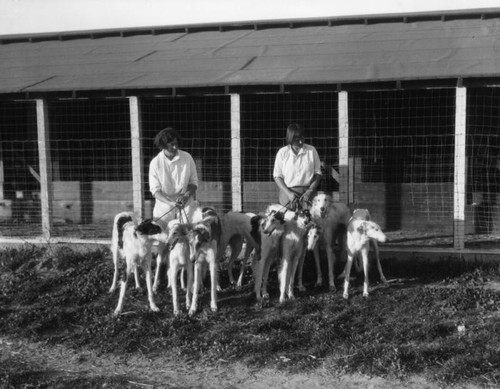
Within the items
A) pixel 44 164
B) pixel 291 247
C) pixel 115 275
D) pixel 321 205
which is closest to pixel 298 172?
pixel 321 205

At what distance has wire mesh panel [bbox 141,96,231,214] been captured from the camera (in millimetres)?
11867

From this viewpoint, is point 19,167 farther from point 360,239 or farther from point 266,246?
point 360,239

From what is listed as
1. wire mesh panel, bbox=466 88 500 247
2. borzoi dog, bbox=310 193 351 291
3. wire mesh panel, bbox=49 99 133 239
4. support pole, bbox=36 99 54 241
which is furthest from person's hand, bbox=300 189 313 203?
wire mesh panel, bbox=49 99 133 239

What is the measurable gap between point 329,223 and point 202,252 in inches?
73.1

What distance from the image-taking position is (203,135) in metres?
12.1

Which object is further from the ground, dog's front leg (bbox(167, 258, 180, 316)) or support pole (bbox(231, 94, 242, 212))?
support pole (bbox(231, 94, 242, 212))

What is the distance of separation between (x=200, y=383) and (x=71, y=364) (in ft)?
4.61

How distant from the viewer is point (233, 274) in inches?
342

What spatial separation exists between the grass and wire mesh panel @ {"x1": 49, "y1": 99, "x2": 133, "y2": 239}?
3.85 m

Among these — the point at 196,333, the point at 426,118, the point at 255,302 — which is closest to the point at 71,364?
the point at 196,333

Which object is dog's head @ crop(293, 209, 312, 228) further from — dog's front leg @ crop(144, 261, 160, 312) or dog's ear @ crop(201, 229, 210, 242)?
dog's front leg @ crop(144, 261, 160, 312)

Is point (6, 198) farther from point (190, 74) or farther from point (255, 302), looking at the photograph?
point (255, 302)

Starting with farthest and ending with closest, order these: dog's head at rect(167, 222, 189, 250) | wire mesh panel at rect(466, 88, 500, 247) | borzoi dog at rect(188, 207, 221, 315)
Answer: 1. wire mesh panel at rect(466, 88, 500, 247)
2. borzoi dog at rect(188, 207, 221, 315)
3. dog's head at rect(167, 222, 189, 250)

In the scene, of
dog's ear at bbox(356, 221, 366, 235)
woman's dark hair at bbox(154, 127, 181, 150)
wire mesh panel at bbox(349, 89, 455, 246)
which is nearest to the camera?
woman's dark hair at bbox(154, 127, 181, 150)
